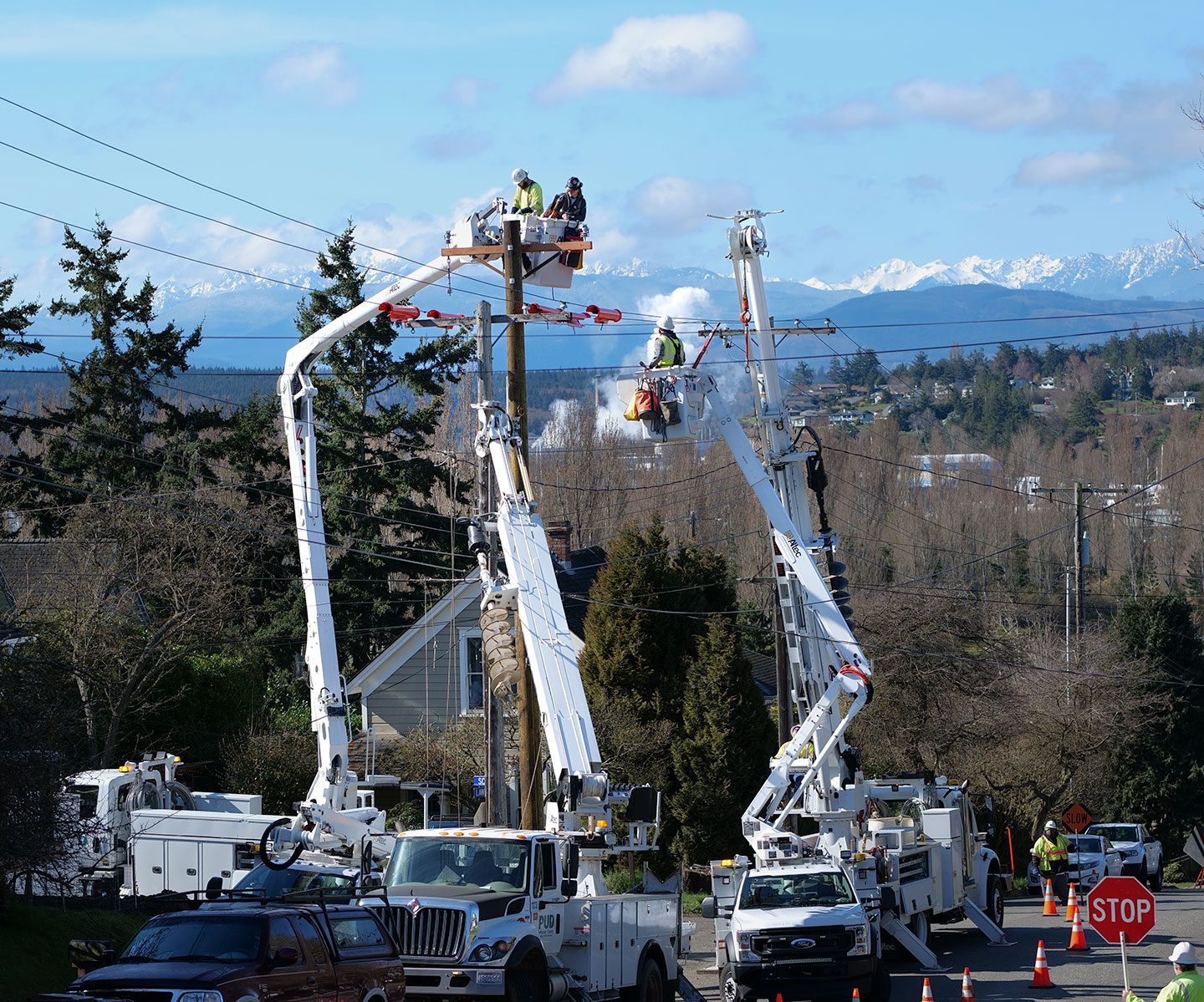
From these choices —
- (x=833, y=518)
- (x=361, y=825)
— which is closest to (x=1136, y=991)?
(x=361, y=825)

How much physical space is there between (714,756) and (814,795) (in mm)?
9302

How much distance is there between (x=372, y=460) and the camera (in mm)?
52062

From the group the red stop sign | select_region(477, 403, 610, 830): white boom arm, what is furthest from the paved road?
select_region(477, 403, 610, 830): white boom arm

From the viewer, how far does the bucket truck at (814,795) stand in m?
22.0

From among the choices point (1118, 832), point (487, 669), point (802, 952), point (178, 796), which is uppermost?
point (487, 669)

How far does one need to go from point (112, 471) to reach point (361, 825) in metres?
32.7

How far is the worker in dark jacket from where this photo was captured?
2348cm

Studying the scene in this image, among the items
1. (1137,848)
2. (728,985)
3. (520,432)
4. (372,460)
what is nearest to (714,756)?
(1137,848)

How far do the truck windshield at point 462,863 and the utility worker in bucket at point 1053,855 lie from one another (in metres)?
21.1

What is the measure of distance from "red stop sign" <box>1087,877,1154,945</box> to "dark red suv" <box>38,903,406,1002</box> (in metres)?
6.74

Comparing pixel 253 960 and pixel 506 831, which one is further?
pixel 506 831

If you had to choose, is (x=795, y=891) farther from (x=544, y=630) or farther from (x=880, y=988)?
(x=544, y=630)

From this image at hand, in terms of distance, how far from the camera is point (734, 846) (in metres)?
34.9

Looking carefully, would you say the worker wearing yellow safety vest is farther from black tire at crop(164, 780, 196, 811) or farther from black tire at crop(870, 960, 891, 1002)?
black tire at crop(164, 780, 196, 811)
